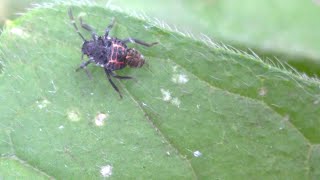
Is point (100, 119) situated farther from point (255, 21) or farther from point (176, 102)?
point (255, 21)

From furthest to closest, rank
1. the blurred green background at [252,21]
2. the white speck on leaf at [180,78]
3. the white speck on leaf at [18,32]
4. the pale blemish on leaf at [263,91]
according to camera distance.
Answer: the blurred green background at [252,21]
the white speck on leaf at [18,32]
the white speck on leaf at [180,78]
the pale blemish on leaf at [263,91]

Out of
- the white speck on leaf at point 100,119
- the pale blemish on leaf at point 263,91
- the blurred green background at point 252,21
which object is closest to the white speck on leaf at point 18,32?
the white speck on leaf at point 100,119

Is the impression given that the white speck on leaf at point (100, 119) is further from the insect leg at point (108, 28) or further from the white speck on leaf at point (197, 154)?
the white speck on leaf at point (197, 154)

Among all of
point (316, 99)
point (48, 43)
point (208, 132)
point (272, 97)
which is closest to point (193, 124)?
point (208, 132)

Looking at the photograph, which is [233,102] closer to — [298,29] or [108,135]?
[108,135]

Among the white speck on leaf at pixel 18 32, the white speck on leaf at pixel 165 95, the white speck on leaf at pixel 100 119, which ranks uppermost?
the white speck on leaf at pixel 18 32

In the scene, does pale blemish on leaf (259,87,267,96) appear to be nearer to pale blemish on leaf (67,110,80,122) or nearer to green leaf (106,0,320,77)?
green leaf (106,0,320,77)

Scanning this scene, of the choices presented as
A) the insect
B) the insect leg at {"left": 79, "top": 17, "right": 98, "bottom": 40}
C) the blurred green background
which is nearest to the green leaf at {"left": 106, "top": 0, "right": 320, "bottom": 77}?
the blurred green background
